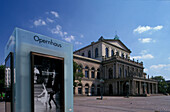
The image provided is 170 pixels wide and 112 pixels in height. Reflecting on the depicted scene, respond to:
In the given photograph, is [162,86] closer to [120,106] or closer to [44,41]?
[120,106]

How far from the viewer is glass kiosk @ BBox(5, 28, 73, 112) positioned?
401 cm

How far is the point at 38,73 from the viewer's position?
4.54 m

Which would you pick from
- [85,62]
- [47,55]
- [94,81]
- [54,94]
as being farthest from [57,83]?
[94,81]

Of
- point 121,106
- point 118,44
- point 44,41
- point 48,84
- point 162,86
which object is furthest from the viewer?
point 162,86

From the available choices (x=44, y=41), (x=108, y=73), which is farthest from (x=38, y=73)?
(x=108, y=73)

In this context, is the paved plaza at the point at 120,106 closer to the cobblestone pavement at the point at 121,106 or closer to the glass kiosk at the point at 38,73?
the cobblestone pavement at the point at 121,106

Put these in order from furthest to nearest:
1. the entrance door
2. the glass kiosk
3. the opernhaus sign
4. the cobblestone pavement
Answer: the cobblestone pavement → the opernhaus sign → the entrance door → the glass kiosk

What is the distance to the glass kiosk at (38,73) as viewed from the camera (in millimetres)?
4012

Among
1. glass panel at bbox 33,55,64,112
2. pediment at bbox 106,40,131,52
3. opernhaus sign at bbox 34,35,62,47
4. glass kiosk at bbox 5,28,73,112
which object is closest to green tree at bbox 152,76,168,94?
pediment at bbox 106,40,131,52

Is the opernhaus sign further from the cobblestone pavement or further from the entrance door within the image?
the cobblestone pavement

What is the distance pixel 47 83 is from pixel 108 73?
1833 inches

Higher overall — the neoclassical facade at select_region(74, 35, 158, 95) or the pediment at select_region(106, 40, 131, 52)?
the pediment at select_region(106, 40, 131, 52)

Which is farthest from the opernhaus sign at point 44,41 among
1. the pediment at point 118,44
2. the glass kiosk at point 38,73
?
the pediment at point 118,44

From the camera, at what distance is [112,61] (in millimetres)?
48188
